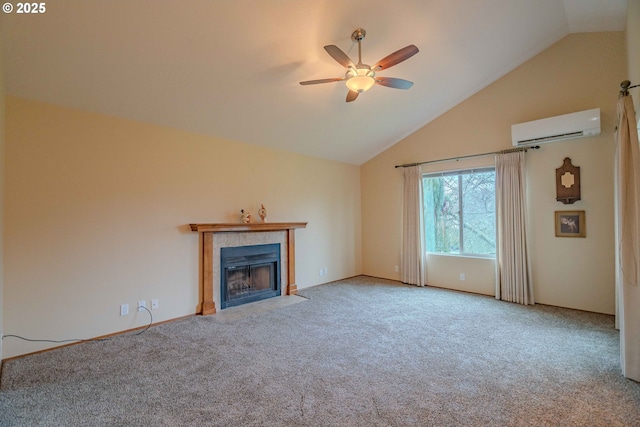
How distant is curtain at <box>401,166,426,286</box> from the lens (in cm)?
553

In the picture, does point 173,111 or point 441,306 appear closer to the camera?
→ point 173,111

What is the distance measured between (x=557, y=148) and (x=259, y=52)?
14.2 feet

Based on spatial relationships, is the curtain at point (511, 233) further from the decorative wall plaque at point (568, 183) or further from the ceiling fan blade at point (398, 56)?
the ceiling fan blade at point (398, 56)

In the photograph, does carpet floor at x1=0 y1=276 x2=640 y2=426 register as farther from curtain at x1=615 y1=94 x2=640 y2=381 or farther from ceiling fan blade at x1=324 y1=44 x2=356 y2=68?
ceiling fan blade at x1=324 y1=44 x2=356 y2=68

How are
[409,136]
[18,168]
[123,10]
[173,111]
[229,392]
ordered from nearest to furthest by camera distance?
[229,392]
[123,10]
[18,168]
[173,111]
[409,136]

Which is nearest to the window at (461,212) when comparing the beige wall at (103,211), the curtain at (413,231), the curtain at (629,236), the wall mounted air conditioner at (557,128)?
the curtain at (413,231)

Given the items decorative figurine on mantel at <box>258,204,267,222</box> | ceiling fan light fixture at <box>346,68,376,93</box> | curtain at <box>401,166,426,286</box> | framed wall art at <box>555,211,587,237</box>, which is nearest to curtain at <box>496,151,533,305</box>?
framed wall art at <box>555,211,587,237</box>

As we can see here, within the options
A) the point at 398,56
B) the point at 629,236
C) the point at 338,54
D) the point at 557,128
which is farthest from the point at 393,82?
the point at 557,128

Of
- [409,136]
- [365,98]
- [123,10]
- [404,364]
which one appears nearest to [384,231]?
[409,136]

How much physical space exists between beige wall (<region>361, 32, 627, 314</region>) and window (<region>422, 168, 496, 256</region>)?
283 millimetres

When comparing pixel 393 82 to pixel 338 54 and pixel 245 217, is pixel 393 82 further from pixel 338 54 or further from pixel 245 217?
pixel 245 217

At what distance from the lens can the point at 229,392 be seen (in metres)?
2.20

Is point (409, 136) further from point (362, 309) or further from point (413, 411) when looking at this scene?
point (413, 411)

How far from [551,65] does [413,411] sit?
507cm
